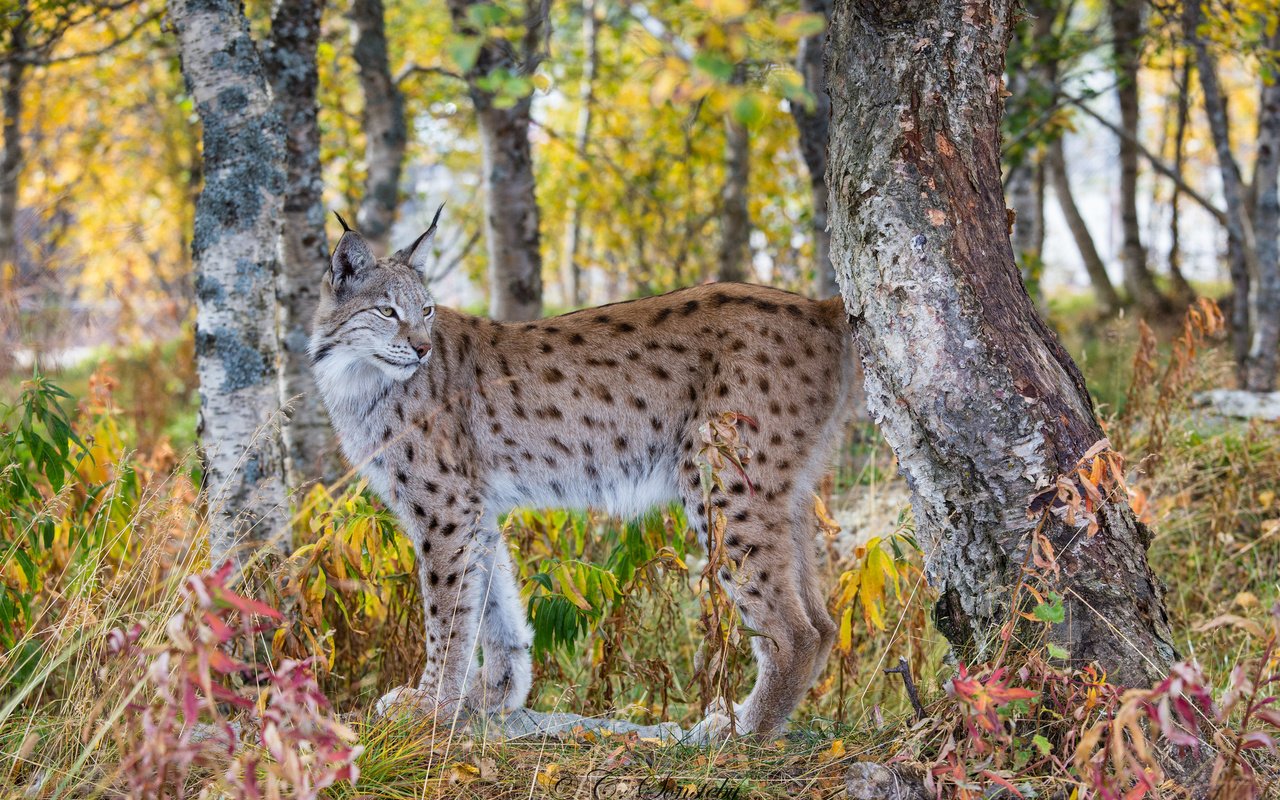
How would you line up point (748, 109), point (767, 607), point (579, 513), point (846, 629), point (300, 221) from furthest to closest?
point (300, 221) < point (579, 513) < point (767, 607) < point (846, 629) < point (748, 109)

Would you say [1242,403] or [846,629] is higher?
[1242,403]

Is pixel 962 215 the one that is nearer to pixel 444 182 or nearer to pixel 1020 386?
pixel 1020 386

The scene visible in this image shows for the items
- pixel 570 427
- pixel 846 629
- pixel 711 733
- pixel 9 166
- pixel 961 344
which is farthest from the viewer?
pixel 9 166

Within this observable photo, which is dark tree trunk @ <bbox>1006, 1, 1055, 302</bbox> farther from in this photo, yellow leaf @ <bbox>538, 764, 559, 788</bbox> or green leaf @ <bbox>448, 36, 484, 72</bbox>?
green leaf @ <bbox>448, 36, 484, 72</bbox>

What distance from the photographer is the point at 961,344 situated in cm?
355

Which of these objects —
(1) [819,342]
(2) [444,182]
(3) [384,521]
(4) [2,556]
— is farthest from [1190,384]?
(2) [444,182]

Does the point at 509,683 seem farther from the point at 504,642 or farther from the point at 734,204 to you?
the point at 734,204

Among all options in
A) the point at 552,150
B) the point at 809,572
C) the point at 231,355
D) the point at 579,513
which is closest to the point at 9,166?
the point at 552,150

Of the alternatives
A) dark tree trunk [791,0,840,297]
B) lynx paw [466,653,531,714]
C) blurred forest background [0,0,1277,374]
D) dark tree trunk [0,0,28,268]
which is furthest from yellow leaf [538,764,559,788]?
dark tree trunk [0,0,28,268]

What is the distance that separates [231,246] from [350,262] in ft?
1.64

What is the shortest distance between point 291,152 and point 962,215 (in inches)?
169

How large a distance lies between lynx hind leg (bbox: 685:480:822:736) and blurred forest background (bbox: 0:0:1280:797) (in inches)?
7.2

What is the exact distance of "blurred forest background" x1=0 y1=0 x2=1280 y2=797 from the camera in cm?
300

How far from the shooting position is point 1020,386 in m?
3.52
